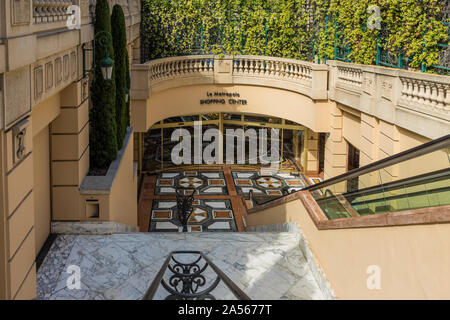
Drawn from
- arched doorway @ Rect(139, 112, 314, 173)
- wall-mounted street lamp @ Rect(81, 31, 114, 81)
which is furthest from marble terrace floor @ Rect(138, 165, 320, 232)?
wall-mounted street lamp @ Rect(81, 31, 114, 81)

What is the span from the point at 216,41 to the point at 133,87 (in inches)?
222

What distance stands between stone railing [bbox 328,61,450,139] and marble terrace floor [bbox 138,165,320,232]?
4.85m

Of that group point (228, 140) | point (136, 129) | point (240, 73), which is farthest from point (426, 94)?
point (228, 140)

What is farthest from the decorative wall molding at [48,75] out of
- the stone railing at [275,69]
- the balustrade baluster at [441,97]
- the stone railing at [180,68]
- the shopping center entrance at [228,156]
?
the stone railing at [275,69]

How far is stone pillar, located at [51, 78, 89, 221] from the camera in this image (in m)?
8.86

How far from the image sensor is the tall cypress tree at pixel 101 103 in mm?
10102

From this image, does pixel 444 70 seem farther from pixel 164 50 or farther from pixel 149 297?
pixel 149 297

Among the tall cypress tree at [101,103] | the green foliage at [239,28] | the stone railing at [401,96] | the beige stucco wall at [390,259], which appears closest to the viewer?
the beige stucco wall at [390,259]

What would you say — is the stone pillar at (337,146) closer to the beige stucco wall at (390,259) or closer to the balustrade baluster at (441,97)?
the balustrade baluster at (441,97)

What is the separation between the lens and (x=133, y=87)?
57.6 ft

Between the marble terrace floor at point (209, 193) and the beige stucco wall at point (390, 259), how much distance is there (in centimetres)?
825

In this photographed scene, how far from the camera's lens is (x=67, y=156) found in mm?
8945

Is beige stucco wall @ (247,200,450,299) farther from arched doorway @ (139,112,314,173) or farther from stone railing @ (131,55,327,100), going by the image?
arched doorway @ (139,112,314,173)

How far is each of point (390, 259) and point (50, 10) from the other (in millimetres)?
5386
